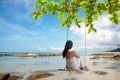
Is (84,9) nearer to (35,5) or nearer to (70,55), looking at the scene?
(35,5)

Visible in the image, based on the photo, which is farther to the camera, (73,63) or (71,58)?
(71,58)

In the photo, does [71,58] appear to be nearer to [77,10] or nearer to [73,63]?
[73,63]

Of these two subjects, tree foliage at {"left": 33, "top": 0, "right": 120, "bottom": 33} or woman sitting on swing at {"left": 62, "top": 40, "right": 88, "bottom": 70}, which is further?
woman sitting on swing at {"left": 62, "top": 40, "right": 88, "bottom": 70}

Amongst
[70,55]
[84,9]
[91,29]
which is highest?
[84,9]

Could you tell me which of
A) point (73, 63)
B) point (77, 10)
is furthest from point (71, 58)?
point (77, 10)

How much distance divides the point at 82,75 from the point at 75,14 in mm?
2414

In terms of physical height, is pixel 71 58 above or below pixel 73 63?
above

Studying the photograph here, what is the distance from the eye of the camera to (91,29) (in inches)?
285

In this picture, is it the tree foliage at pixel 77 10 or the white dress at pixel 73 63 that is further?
the white dress at pixel 73 63

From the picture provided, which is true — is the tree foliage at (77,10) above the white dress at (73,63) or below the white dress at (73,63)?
above

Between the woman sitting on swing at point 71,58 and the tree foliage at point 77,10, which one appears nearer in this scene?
the tree foliage at point 77,10

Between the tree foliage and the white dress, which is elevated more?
the tree foliage

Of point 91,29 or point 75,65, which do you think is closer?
point 91,29

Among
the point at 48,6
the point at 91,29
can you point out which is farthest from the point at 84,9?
the point at 48,6
